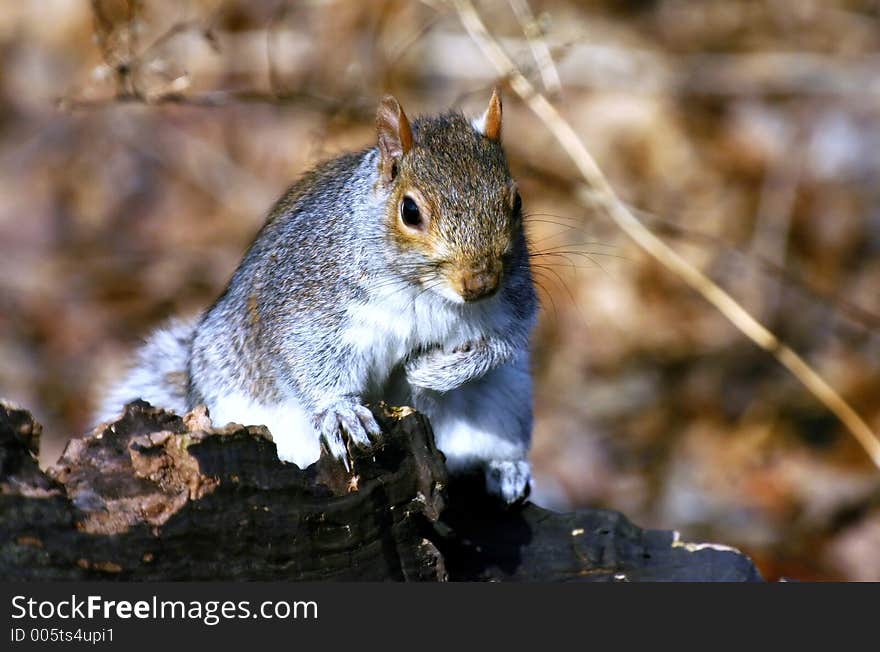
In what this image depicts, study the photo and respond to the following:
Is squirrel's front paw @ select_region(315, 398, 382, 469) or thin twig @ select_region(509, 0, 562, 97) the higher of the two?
thin twig @ select_region(509, 0, 562, 97)

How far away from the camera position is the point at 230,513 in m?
2.04

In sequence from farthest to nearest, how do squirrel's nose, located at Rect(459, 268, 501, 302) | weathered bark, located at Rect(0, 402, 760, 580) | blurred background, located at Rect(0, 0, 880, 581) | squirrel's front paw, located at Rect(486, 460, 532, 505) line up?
blurred background, located at Rect(0, 0, 880, 581)
squirrel's front paw, located at Rect(486, 460, 532, 505)
squirrel's nose, located at Rect(459, 268, 501, 302)
weathered bark, located at Rect(0, 402, 760, 580)

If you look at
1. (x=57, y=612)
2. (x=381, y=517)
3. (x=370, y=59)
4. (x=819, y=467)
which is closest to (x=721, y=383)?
(x=819, y=467)

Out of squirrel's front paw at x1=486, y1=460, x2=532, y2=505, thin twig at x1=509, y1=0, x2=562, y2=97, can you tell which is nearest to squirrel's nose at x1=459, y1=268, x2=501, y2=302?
squirrel's front paw at x1=486, y1=460, x2=532, y2=505

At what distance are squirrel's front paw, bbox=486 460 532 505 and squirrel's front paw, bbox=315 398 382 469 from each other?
430 mm

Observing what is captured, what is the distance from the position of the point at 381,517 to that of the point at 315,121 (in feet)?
10.9

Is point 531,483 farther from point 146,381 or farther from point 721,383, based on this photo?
point 721,383

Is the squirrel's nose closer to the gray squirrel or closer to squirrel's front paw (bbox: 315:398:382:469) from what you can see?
the gray squirrel

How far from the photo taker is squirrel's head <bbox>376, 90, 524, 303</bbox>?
91.6 inches

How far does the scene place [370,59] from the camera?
508 centimetres

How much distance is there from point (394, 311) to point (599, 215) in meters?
2.62

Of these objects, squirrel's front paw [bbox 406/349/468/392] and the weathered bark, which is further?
squirrel's front paw [bbox 406/349/468/392]

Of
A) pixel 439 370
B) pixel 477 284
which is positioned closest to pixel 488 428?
pixel 439 370

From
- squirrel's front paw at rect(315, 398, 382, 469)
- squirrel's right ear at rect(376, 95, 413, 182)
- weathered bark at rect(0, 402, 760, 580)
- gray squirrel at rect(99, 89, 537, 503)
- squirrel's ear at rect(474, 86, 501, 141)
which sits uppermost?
squirrel's ear at rect(474, 86, 501, 141)
